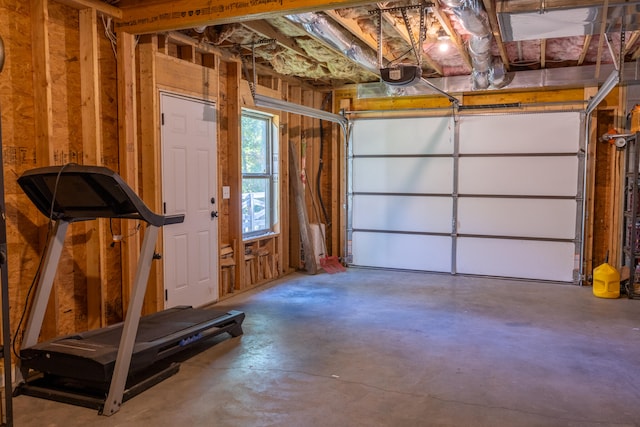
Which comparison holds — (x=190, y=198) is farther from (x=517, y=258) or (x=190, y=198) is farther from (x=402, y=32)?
(x=517, y=258)

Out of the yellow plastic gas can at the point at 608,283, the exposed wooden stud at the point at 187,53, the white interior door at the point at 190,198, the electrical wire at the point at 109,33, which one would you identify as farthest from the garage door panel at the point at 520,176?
the electrical wire at the point at 109,33

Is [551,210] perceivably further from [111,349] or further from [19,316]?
[19,316]

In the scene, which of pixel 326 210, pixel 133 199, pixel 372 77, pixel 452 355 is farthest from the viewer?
pixel 326 210

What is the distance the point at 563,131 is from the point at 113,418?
20.8ft

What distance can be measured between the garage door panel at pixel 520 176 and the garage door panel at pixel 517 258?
711 millimetres

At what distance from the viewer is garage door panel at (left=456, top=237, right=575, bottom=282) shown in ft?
22.3

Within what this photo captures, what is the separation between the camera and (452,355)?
13.1 feet

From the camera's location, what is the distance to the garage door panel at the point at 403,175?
737 cm

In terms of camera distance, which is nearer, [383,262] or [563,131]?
[563,131]

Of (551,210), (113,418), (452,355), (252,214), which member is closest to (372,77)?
(252,214)

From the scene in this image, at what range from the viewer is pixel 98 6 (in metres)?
4.03

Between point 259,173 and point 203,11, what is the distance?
3.12 metres

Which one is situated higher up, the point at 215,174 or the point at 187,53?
the point at 187,53

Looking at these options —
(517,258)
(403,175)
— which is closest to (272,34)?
(403,175)
